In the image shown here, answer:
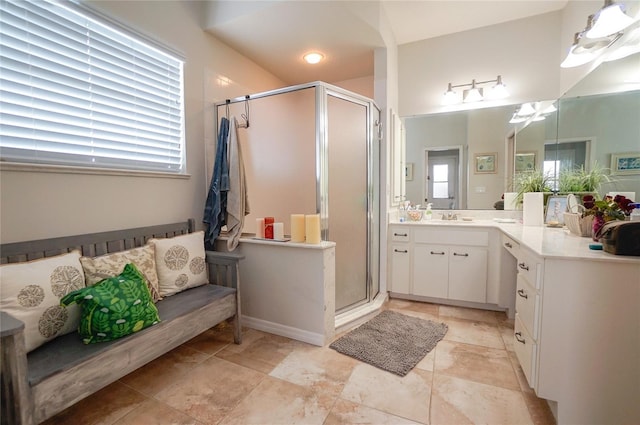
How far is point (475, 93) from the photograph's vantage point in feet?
9.08

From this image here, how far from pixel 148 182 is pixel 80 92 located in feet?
2.02

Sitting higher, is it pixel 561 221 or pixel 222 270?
pixel 561 221

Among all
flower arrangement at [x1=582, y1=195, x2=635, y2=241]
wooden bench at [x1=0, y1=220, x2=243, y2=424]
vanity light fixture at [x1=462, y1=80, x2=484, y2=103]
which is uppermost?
vanity light fixture at [x1=462, y1=80, x2=484, y2=103]

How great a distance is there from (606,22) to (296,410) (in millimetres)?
2835

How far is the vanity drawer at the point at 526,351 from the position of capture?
4.42 ft

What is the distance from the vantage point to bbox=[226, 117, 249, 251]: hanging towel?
7.17ft

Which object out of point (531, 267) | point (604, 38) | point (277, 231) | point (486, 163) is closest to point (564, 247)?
point (531, 267)

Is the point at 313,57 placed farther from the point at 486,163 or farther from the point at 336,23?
the point at 486,163

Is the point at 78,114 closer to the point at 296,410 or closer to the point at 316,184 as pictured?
the point at 316,184

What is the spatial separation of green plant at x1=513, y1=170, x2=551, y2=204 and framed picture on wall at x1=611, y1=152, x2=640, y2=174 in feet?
2.39

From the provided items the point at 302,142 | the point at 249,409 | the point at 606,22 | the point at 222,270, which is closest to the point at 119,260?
the point at 222,270

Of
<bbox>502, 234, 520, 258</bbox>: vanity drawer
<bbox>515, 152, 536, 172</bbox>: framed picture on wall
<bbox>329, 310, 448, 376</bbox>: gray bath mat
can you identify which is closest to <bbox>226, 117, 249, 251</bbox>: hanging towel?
<bbox>329, 310, 448, 376</bbox>: gray bath mat

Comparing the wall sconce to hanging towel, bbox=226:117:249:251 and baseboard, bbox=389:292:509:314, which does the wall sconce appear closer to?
baseboard, bbox=389:292:509:314

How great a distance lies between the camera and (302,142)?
8.01 feet
